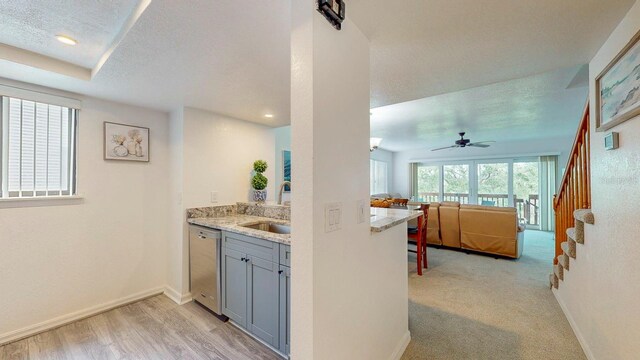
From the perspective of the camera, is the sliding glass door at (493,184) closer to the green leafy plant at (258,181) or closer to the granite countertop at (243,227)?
the green leafy plant at (258,181)

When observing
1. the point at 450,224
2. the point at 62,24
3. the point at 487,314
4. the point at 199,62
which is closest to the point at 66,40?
the point at 62,24

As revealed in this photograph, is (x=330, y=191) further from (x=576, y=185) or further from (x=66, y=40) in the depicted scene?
(x=576, y=185)

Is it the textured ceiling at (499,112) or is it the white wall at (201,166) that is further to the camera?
the textured ceiling at (499,112)

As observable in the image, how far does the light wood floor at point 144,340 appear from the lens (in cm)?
189

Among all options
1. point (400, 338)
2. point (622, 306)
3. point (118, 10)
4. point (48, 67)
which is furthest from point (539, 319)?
point (48, 67)

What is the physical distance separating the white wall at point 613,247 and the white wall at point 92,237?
3.77m

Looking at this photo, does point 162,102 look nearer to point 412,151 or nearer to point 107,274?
point 107,274

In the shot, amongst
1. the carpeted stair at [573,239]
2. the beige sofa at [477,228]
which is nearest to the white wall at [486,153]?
the beige sofa at [477,228]

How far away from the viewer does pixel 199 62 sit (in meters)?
1.74

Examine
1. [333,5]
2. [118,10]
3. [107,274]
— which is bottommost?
[107,274]

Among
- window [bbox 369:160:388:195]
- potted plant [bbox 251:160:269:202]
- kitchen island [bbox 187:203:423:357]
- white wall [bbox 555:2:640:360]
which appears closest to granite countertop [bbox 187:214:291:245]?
kitchen island [bbox 187:203:423:357]

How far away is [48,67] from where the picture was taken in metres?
1.87

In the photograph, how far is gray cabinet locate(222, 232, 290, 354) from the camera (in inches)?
71.8

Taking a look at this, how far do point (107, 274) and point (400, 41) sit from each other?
3.34 m
